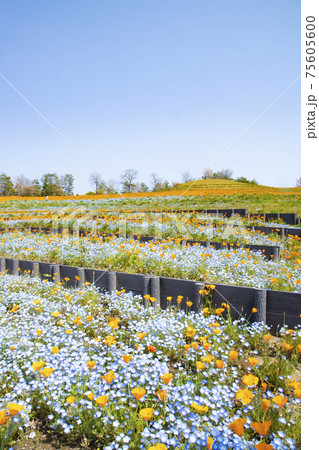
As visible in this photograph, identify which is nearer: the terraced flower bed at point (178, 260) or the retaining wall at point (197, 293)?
the retaining wall at point (197, 293)

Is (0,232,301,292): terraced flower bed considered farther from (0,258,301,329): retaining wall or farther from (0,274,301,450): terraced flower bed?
(0,274,301,450): terraced flower bed

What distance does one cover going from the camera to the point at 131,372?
2.80m

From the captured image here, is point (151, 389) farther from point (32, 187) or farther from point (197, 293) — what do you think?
point (32, 187)

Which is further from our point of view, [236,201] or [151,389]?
[236,201]

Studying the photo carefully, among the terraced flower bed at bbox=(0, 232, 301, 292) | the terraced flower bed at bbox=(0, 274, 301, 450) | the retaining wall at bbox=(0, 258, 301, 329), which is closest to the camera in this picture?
the terraced flower bed at bbox=(0, 274, 301, 450)

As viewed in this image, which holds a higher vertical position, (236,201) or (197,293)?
(236,201)

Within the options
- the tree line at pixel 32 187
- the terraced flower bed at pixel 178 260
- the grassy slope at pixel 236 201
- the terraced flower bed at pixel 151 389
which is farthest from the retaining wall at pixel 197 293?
the tree line at pixel 32 187

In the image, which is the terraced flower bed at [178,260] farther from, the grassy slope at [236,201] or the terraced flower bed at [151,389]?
the grassy slope at [236,201]

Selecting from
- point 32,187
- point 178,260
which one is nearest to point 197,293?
point 178,260

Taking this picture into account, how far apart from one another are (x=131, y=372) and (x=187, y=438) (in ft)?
2.71

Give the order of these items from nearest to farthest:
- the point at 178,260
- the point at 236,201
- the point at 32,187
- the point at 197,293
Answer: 1. the point at 197,293
2. the point at 178,260
3. the point at 236,201
4. the point at 32,187

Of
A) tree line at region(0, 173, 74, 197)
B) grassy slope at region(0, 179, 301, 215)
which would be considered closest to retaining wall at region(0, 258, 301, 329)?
grassy slope at region(0, 179, 301, 215)
